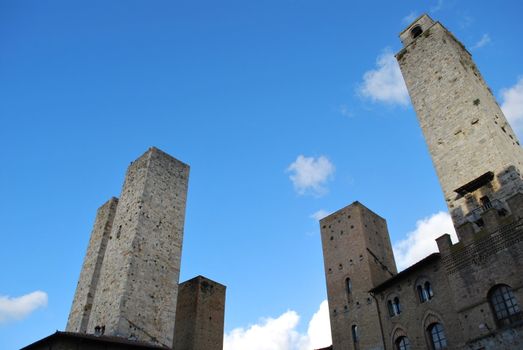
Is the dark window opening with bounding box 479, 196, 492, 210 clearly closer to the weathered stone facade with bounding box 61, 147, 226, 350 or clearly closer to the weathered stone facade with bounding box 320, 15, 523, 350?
the weathered stone facade with bounding box 320, 15, 523, 350

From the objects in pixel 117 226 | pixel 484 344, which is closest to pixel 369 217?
pixel 484 344

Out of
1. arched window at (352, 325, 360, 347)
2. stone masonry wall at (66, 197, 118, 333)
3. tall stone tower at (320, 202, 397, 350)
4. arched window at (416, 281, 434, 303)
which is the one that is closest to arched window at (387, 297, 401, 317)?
tall stone tower at (320, 202, 397, 350)

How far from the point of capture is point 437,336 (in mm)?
21672

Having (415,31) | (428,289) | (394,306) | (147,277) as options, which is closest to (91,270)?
(147,277)

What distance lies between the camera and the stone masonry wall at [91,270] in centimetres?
2769

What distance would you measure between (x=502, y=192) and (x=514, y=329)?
19.5 feet

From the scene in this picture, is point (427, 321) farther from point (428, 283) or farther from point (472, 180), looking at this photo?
point (472, 180)

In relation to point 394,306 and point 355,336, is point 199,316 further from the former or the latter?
point 394,306

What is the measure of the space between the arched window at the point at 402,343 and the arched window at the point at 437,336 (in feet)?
5.39

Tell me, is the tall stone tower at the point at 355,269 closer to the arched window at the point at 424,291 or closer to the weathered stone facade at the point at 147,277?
the arched window at the point at 424,291

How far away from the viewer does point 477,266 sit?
18.9 m

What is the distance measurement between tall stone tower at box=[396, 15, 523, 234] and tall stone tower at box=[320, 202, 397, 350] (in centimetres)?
770

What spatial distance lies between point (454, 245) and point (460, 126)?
21.5 feet

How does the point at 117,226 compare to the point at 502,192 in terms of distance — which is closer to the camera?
the point at 502,192
